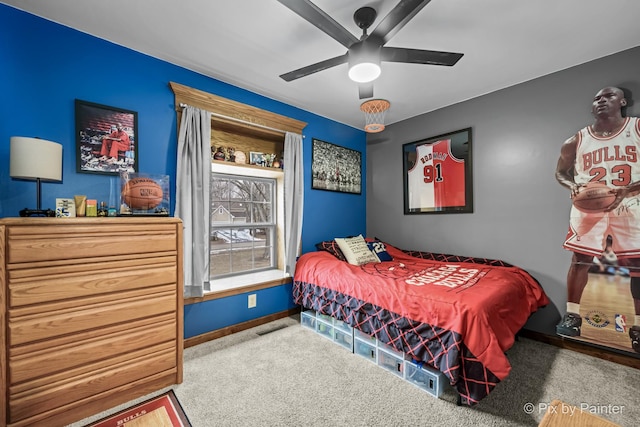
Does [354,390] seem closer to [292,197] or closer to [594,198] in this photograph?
[292,197]

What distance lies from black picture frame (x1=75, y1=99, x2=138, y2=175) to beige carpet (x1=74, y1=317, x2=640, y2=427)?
1.65 m

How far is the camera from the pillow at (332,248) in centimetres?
314

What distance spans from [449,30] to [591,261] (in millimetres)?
2290

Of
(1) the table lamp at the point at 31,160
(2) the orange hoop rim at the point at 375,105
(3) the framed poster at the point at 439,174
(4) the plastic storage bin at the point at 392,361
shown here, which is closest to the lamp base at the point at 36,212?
(1) the table lamp at the point at 31,160

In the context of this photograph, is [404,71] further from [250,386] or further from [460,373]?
[250,386]

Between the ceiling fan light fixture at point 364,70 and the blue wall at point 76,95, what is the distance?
149cm

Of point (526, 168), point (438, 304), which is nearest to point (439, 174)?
point (526, 168)

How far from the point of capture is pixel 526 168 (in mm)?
2666

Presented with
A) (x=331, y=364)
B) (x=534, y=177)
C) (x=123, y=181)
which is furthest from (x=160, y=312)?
(x=534, y=177)

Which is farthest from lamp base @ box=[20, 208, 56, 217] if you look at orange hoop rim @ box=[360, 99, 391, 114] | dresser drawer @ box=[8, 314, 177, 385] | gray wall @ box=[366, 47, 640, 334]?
gray wall @ box=[366, 47, 640, 334]

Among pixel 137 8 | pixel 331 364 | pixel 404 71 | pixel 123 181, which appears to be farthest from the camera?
pixel 404 71

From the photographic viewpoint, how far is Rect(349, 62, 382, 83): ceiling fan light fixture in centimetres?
165

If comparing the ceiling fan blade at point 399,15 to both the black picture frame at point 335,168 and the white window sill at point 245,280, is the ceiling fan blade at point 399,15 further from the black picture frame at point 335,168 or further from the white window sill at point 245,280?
Answer: the white window sill at point 245,280

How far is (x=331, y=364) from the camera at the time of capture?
211 centimetres
